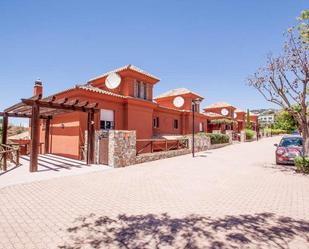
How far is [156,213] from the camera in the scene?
17.5ft

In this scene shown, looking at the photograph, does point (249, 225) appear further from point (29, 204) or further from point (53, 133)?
point (53, 133)

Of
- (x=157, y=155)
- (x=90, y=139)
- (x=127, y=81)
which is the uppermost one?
(x=127, y=81)

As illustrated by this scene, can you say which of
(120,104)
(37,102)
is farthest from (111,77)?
(37,102)

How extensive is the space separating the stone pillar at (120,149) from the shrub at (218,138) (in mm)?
12997

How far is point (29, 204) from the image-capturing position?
591 cm

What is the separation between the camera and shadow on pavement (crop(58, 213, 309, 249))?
3865mm

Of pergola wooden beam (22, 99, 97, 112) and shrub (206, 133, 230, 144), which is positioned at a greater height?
pergola wooden beam (22, 99, 97, 112)

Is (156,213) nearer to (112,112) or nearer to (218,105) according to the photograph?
(112,112)

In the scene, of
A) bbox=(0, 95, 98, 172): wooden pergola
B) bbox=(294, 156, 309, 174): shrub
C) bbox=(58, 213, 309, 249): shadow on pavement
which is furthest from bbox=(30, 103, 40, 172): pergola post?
bbox=(294, 156, 309, 174): shrub

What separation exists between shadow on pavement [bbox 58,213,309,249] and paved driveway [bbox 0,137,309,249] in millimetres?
19

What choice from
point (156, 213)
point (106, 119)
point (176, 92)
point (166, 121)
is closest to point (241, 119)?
point (176, 92)

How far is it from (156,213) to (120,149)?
7.57 metres

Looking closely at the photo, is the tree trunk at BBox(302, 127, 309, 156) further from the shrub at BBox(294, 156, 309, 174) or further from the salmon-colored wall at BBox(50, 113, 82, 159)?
the salmon-colored wall at BBox(50, 113, 82, 159)

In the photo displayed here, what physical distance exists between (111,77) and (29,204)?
44.7 feet
